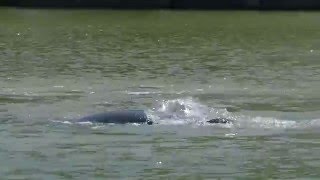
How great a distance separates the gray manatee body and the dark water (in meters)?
0.21

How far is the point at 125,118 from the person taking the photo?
1400cm

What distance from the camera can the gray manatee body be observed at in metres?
13.9

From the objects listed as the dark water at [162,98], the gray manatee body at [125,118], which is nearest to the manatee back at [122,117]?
the gray manatee body at [125,118]

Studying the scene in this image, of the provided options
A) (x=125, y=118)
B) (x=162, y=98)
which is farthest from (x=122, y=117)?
(x=162, y=98)

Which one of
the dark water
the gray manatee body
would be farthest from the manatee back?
the dark water

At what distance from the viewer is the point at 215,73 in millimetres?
21062

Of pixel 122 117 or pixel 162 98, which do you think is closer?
pixel 122 117

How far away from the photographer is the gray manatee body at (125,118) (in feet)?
45.8

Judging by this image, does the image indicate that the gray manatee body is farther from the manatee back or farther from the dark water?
the dark water

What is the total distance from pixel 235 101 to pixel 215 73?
4.34m

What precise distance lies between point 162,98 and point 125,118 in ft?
10.3

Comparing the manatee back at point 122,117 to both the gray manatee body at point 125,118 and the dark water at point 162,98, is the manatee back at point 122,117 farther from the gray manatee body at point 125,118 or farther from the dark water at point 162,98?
the dark water at point 162,98

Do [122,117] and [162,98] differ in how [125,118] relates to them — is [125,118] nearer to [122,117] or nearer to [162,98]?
[122,117]

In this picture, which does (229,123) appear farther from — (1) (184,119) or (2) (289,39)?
(2) (289,39)
